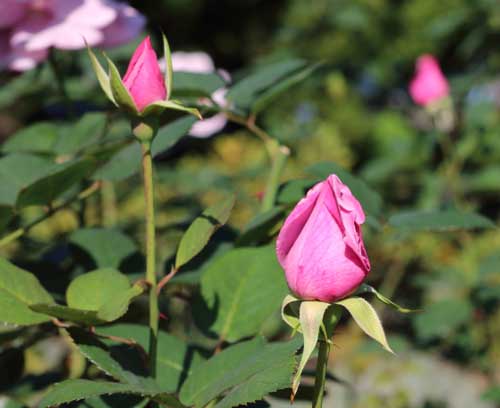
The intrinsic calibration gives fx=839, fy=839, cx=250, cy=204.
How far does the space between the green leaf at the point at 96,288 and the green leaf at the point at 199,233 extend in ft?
0.12

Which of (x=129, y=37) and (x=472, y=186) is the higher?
(x=129, y=37)

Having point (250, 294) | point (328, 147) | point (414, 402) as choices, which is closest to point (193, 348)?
point (250, 294)

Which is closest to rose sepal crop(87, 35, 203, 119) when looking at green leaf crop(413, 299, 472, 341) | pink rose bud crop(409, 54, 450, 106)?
green leaf crop(413, 299, 472, 341)

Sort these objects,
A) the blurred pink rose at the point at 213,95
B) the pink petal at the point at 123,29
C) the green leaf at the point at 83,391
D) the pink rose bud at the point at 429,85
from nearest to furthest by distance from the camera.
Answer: the green leaf at the point at 83,391 → the pink petal at the point at 123,29 → the blurred pink rose at the point at 213,95 → the pink rose bud at the point at 429,85

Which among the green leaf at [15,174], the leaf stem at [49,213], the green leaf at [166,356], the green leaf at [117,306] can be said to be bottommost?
the green leaf at [166,356]

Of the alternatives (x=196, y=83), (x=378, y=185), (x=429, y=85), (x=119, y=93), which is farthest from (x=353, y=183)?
(x=378, y=185)

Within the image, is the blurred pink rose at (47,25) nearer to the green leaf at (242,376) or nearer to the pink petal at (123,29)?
the pink petal at (123,29)

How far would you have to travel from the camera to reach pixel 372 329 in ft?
1.33

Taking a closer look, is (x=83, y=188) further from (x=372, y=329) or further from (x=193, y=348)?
(x=372, y=329)

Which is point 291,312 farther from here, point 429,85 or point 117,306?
point 429,85

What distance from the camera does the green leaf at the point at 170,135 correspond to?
556 millimetres

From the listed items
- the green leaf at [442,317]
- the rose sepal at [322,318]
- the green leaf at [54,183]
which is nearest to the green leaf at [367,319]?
the rose sepal at [322,318]

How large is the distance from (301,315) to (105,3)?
421mm

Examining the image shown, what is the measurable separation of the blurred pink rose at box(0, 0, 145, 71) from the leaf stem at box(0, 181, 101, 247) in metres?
0.13
